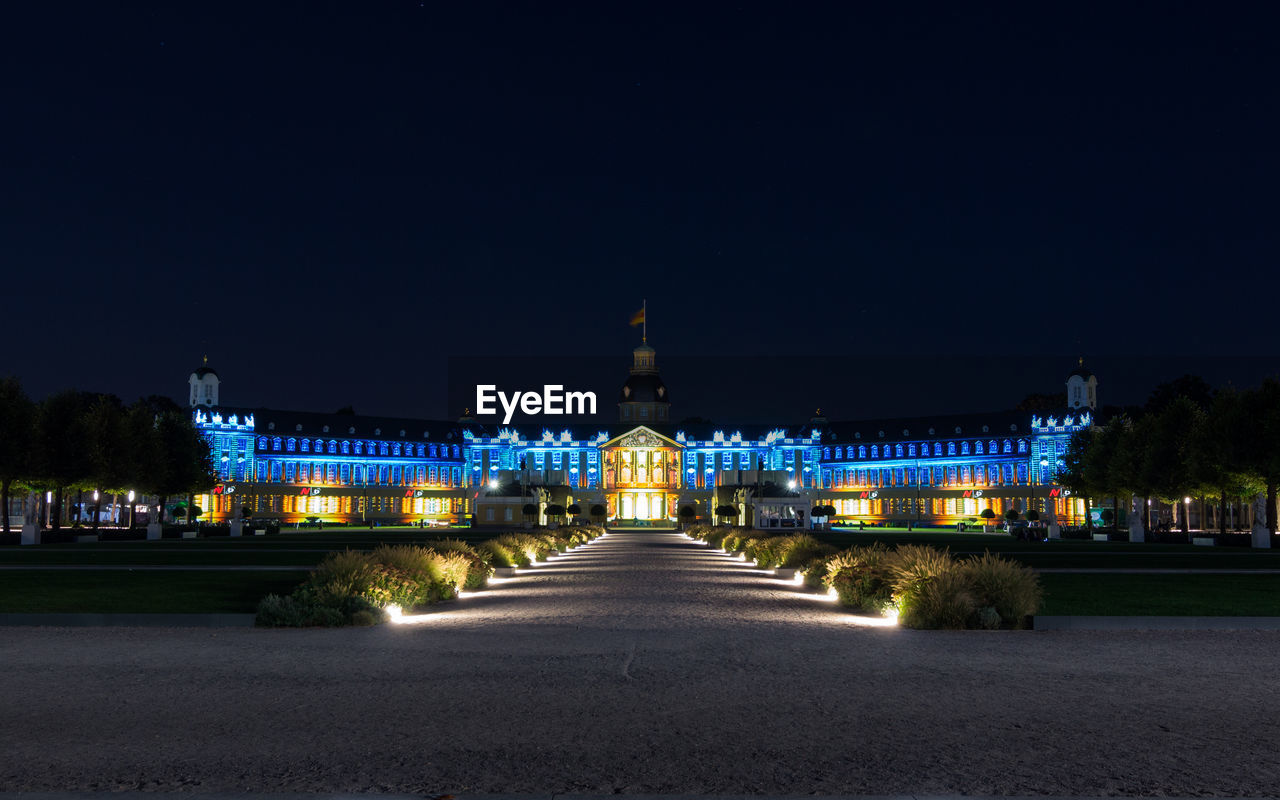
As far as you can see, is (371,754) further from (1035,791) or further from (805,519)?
(805,519)

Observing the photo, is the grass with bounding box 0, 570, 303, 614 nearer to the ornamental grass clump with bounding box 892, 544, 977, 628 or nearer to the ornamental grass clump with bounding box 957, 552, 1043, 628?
the ornamental grass clump with bounding box 892, 544, 977, 628

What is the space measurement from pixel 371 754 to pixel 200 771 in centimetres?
145

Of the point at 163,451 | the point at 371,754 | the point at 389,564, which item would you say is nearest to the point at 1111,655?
the point at 371,754

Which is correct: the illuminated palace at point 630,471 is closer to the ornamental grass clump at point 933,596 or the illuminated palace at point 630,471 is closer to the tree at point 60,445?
the tree at point 60,445

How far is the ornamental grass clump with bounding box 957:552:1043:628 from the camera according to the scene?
890 inches

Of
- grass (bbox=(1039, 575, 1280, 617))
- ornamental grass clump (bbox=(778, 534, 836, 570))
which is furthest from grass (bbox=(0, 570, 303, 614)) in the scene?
A: grass (bbox=(1039, 575, 1280, 617))

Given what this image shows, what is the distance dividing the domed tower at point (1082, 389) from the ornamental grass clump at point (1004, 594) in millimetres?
163524

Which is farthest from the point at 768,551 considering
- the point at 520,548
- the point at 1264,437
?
the point at 1264,437

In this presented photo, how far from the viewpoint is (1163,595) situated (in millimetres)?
28953

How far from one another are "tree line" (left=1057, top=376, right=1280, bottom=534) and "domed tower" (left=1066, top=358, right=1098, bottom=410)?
7081 cm

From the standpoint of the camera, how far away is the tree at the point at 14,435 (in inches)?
2771

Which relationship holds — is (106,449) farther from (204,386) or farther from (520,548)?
(204,386)

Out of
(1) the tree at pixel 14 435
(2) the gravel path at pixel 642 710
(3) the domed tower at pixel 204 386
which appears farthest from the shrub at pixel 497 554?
(3) the domed tower at pixel 204 386

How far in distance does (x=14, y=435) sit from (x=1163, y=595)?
66216 mm
